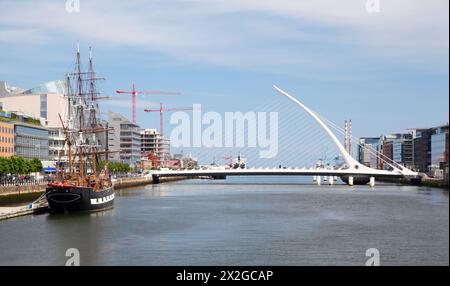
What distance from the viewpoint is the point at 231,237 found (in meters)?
29.0

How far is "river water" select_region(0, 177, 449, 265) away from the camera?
2358cm

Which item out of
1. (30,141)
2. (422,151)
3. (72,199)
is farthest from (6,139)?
(422,151)

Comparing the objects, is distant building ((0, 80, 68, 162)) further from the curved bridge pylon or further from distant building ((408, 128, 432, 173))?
distant building ((408, 128, 432, 173))

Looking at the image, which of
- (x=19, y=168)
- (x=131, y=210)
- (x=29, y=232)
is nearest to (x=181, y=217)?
(x=131, y=210)

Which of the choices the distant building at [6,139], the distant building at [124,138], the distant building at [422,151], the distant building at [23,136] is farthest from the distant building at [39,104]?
the distant building at [422,151]

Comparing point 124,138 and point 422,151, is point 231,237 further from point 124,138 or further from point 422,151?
point 124,138

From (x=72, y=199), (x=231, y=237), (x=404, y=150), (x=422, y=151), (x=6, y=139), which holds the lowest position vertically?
(x=231, y=237)

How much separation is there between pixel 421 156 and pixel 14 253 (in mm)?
116616

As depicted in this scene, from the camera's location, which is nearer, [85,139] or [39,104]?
[85,139]

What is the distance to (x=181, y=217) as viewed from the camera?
126 ft

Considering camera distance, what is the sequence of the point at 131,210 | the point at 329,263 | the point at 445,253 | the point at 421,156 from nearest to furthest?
the point at 329,263
the point at 445,253
the point at 131,210
the point at 421,156

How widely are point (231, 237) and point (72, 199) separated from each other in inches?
601

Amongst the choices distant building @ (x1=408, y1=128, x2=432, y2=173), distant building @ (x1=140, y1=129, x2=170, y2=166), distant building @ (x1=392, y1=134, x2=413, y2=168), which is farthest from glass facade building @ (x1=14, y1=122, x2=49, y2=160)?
distant building @ (x1=392, y1=134, x2=413, y2=168)
